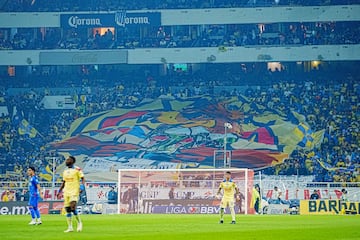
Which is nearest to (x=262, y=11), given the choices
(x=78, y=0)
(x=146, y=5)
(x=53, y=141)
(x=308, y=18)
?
(x=308, y=18)

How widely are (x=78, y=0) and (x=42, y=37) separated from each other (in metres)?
4.71

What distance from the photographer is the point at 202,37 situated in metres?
76.2

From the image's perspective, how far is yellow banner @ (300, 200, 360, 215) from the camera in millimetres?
45812

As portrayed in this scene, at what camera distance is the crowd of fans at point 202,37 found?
74500 millimetres

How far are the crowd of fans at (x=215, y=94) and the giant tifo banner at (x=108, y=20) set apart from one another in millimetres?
4320

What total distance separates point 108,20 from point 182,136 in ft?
48.9

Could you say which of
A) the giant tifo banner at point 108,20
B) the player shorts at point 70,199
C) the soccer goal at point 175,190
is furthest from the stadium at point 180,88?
the player shorts at point 70,199

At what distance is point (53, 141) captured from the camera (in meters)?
68.1

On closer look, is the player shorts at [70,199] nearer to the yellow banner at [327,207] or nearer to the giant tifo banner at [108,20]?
the yellow banner at [327,207]

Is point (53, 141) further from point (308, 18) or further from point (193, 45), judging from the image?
point (308, 18)

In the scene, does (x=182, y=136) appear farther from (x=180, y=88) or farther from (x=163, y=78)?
(x=163, y=78)

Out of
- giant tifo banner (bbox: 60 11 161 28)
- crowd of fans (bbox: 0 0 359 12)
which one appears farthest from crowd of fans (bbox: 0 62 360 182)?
crowd of fans (bbox: 0 0 359 12)

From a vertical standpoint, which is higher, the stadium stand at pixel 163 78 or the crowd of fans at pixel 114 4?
the crowd of fans at pixel 114 4

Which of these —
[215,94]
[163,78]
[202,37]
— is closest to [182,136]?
[215,94]
